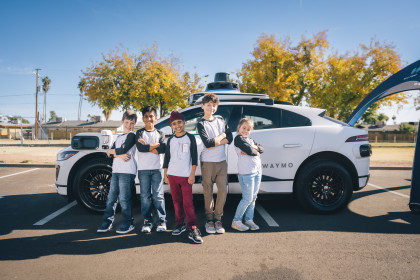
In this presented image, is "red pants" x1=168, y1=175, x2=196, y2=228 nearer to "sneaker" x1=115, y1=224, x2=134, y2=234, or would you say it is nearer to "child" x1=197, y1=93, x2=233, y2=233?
"child" x1=197, y1=93, x2=233, y2=233

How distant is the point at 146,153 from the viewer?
3.08m

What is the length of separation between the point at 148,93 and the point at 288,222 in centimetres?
1911

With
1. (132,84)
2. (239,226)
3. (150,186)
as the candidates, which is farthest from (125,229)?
(132,84)

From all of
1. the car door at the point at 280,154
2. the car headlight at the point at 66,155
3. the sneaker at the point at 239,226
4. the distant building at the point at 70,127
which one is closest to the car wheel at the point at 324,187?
the car door at the point at 280,154

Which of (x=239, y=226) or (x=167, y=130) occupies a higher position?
(x=167, y=130)

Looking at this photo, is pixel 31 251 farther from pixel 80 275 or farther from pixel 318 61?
pixel 318 61

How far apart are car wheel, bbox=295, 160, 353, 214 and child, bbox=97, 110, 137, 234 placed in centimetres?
240

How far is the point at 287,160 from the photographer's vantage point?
369 centimetres

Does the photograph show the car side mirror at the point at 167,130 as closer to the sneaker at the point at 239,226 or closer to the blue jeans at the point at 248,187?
the blue jeans at the point at 248,187

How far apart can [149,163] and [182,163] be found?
43 cm

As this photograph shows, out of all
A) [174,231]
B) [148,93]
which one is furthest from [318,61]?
[174,231]

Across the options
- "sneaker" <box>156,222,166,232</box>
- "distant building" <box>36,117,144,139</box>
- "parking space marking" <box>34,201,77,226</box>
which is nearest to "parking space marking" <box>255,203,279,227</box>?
"sneaker" <box>156,222,166,232</box>

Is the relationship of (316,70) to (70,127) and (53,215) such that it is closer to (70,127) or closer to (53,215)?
(53,215)

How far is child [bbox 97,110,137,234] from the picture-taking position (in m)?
3.10
